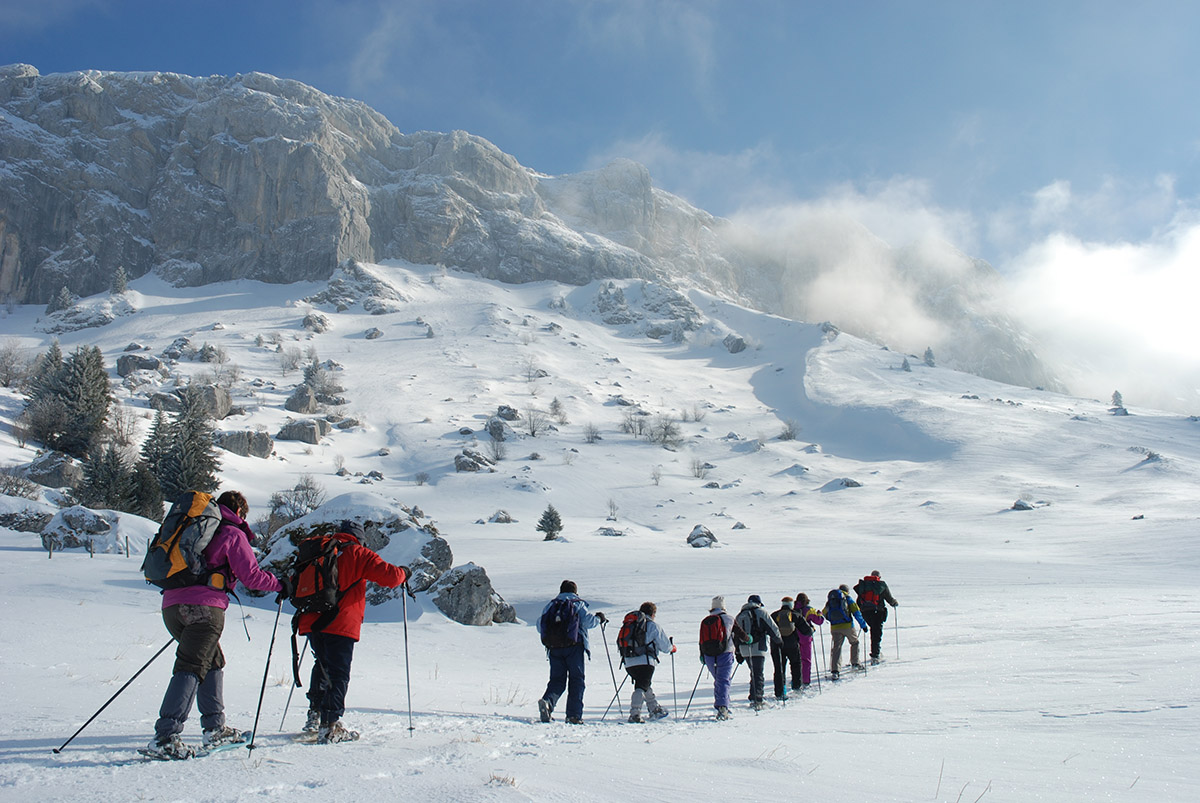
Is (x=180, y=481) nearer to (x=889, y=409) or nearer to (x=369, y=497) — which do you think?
(x=369, y=497)

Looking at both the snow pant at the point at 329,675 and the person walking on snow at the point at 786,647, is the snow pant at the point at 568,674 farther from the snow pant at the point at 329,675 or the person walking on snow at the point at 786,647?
the person walking on snow at the point at 786,647

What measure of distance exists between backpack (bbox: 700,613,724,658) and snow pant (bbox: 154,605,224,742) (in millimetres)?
4928

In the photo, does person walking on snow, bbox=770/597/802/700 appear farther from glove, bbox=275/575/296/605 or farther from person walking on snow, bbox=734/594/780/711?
glove, bbox=275/575/296/605

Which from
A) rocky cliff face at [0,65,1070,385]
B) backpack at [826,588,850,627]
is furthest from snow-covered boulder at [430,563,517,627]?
rocky cliff face at [0,65,1070,385]

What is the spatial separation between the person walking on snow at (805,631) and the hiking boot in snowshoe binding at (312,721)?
6.49 meters

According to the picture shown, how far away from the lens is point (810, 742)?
5281mm

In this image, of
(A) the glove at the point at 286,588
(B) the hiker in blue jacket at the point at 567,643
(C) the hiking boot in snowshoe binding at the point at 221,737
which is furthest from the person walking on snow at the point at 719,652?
(C) the hiking boot in snowshoe binding at the point at 221,737

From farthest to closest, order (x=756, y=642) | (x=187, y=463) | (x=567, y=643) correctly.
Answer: (x=187, y=463) < (x=756, y=642) < (x=567, y=643)

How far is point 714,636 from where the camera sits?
7418 millimetres

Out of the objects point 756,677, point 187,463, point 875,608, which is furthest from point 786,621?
point 187,463

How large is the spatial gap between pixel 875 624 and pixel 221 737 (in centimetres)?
957

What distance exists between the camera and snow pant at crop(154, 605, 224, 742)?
150 inches

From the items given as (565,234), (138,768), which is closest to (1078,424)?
(138,768)

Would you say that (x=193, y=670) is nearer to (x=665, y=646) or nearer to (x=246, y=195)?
(x=665, y=646)
